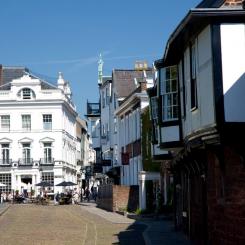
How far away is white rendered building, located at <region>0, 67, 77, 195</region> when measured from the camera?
79375mm

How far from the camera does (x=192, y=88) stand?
1752 cm

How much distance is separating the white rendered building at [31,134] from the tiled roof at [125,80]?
1041 inches

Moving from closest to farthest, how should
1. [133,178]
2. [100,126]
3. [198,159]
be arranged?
[198,159] < [133,178] < [100,126]

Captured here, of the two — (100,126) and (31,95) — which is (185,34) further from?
(31,95)

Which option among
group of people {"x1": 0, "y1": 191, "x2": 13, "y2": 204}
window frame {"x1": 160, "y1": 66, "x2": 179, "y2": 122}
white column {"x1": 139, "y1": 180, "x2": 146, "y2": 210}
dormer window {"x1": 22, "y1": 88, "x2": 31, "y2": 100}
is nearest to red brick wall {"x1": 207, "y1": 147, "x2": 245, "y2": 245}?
window frame {"x1": 160, "y1": 66, "x2": 179, "y2": 122}

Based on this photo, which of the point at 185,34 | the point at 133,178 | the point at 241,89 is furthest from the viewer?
the point at 133,178

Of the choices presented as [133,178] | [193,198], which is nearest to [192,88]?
[193,198]

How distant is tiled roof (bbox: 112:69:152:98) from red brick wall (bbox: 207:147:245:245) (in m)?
36.9

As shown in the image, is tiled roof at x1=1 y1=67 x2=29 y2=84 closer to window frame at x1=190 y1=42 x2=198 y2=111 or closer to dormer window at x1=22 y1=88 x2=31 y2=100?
dormer window at x1=22 y1=88 x2=31 y2=100

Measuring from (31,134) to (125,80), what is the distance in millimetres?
28423

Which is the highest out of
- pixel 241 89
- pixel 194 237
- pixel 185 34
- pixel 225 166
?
pixel 185 34

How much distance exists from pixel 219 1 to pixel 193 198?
7.20m

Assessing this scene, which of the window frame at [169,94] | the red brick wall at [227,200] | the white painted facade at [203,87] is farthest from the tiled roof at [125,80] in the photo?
the red brick wall at [227,200]

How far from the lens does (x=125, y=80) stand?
181 ft
